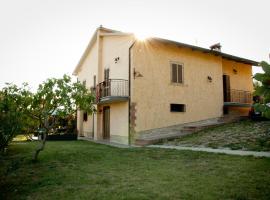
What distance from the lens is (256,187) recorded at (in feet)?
14.6

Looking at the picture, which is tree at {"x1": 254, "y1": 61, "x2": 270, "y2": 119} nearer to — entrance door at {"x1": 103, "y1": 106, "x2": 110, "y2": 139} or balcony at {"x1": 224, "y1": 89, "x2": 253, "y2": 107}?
entrance door at {"x1": 103, "y1": 106, "x2": 110, "y2": 139}

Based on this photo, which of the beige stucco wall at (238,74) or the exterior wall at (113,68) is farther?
the beige stucco wall at (238,74)

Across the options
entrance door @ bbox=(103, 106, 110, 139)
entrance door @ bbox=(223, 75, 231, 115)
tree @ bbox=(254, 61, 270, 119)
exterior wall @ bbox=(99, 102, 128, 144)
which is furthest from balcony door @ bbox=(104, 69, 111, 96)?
tree @ bbox=(254, 61, 270, 119)

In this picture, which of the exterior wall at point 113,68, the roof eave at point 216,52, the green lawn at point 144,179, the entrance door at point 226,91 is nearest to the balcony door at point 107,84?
the exterior wall at point 113,68

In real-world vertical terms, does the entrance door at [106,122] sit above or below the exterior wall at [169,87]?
below

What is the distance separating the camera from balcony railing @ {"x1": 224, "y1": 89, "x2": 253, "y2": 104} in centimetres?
1852

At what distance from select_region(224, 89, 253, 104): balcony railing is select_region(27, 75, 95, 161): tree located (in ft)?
41.6

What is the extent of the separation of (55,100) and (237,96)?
576 inches

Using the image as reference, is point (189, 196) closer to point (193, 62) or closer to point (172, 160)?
point (172, 160)

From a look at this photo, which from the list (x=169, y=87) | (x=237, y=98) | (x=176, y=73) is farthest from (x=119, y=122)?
(x=237, y=98)

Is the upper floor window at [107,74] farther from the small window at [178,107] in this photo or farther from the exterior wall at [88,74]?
the small window at [178,107]

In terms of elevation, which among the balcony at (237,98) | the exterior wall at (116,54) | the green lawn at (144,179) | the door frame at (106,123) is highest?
the exterior wall at (116,54)

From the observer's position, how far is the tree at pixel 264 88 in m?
2.41

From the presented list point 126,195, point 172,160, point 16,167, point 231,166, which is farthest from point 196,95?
point 126,195
